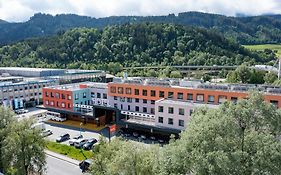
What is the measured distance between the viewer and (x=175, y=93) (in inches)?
2199

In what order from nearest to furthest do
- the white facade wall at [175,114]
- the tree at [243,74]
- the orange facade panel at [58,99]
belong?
the white facade wall at [175,114]
the orange facade panel at [58,99]
the tree at [243,74]

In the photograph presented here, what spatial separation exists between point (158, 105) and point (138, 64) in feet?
322

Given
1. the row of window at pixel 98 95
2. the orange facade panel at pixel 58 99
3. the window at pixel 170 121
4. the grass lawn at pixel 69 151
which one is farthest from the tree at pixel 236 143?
the orange facade panel at pixel 58 99

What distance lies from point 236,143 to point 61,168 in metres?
30.1

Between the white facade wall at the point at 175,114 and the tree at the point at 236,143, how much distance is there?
28.6 m

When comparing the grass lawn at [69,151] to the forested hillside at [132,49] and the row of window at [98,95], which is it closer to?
the row of window at [98,95]

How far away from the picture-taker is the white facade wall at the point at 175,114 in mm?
49906

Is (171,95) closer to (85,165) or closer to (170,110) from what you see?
(170,110)

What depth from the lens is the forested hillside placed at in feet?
510

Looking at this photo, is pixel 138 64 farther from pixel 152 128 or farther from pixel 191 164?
pixel 191 164

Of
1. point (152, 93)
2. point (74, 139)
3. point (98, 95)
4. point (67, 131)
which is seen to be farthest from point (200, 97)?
point (67, 131)

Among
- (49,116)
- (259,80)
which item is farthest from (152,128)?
(259,80)

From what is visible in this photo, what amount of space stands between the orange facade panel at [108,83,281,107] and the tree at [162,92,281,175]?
29.5 m

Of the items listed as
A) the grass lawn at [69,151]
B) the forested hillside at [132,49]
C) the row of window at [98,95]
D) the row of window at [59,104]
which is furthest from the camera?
the forested hillside at [132,49]
